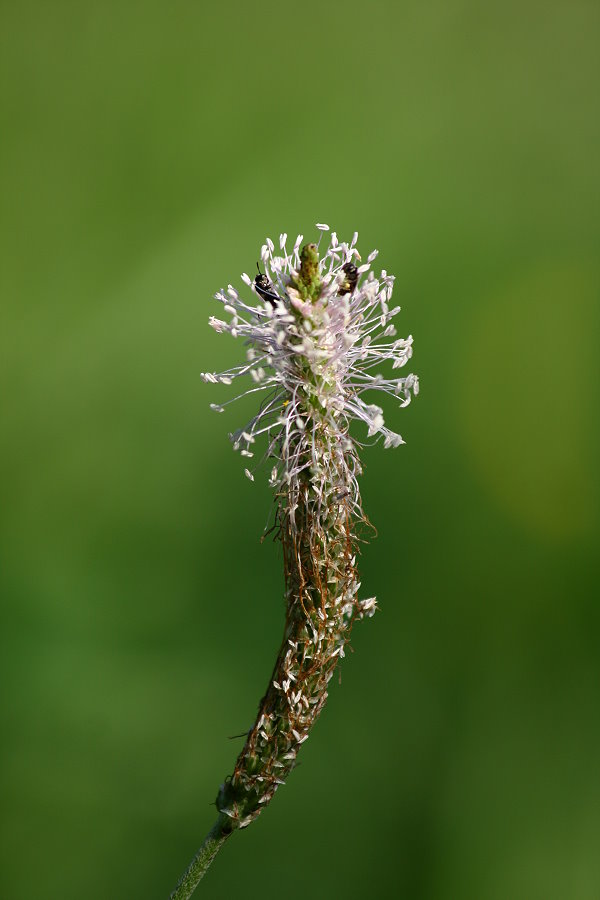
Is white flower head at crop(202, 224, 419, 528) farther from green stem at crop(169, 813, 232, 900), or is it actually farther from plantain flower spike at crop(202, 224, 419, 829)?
green stem at crop(169, 813, 232, 900)

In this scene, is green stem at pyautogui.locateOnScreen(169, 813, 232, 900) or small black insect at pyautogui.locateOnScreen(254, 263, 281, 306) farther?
small black insect at pyautogui.locateOnScreen(254, 263, 281, 306)

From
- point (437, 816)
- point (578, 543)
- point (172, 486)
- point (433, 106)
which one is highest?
point (433, 106)

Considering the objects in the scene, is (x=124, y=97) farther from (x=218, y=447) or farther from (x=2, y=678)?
(x=2, y=678)

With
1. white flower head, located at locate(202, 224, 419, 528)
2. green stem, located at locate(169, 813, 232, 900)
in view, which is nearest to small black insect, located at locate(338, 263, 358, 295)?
white flower head, located at locate(202, 224, 419, 528)

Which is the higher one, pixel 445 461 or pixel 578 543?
pixel 445 461

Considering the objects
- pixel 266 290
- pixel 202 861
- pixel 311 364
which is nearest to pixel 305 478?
pixel 311 364

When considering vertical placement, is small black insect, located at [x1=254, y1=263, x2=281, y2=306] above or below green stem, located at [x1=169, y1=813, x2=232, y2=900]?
above

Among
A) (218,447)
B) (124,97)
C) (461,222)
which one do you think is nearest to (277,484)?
(218,447)
